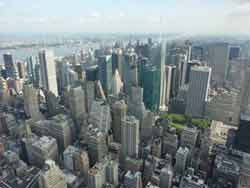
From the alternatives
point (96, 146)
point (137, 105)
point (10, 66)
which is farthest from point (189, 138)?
point (10, 66)

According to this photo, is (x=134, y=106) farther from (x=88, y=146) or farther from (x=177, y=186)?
(x=177, y=186)

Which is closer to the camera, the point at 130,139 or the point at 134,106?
the point at 130,139

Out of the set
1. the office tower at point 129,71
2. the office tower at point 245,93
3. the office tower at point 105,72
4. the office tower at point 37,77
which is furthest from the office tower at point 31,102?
the office tower at point 245,93

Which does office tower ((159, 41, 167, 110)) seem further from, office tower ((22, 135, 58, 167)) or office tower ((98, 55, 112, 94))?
office tower ((22, 135, 58, 167))

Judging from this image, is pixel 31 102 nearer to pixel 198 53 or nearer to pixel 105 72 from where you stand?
pixel 105 72

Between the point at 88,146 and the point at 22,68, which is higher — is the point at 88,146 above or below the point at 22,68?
below

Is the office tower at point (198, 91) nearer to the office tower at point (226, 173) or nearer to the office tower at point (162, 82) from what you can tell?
the office tower at point (162, 82)

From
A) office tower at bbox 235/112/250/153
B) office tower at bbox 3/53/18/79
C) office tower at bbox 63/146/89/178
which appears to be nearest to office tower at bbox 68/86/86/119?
office tower at bbox 63/146/89/178

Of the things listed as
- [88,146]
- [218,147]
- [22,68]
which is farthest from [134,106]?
[22,68]
